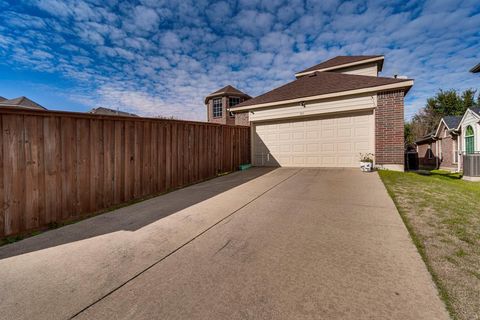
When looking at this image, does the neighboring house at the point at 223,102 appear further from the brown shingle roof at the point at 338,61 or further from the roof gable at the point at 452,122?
the roof gable at the point at 452,122

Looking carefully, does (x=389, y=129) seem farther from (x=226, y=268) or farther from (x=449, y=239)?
(x=226, y=268)

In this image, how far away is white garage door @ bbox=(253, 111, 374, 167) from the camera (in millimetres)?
8500

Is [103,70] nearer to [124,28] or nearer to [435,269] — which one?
[124,28]

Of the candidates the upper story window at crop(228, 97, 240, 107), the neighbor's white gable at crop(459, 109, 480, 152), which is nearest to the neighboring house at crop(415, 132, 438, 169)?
the neighbor's white gable at crop(459, 109, 480, 152)

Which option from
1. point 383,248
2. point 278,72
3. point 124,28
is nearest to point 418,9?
point 278,72

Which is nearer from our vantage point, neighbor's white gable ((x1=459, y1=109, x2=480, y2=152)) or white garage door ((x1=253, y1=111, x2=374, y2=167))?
white garage door ((x1=253, y1=111, x2=374, y2=167))

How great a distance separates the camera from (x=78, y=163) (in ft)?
13.3

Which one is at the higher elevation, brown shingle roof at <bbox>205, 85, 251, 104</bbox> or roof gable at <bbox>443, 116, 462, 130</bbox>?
brown shingle roof at <bbox>205, 85, 251, 104</bbox>

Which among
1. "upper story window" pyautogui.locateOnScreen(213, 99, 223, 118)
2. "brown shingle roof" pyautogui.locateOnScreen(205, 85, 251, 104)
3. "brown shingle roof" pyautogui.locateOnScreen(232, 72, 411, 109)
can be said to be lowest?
"brown shingle roof" pyautogui.locateOnScreen(232, 72, 411, 109)

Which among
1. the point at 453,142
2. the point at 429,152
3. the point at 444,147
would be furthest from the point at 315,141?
the point at 429,152

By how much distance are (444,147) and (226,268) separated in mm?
22355

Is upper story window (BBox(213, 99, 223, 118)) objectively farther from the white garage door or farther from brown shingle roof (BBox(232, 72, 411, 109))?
the white garage door

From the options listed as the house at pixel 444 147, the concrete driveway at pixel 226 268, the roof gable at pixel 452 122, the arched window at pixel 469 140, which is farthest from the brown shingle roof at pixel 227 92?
the concrete driveway at pixel 226 268

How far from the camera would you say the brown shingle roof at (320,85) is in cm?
835
